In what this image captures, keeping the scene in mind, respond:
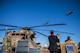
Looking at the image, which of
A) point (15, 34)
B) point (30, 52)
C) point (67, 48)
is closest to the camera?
point (67, 48)

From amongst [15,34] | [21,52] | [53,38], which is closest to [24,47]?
[21,52]

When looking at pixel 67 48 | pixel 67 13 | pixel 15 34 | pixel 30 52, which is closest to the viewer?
pixel 67 48

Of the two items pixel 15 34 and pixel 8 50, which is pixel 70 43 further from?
pixel 15 34

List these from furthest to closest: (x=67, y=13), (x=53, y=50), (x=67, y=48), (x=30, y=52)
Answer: (x=67, y=13) < (x=30, y=52) < (x=67, y=48) < (x=53, y=50)

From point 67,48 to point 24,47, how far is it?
332cm

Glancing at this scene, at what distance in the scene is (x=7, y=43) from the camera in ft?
50.0

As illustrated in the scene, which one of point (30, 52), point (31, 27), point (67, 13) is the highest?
point (67, 13)

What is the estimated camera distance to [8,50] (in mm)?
14969

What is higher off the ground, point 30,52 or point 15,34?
point 15,34

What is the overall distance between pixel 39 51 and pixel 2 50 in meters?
3.54

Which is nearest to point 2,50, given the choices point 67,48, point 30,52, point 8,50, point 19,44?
point 8,50

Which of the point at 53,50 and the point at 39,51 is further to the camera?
the point at 39,51

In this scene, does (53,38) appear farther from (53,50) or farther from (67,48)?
(67,48)

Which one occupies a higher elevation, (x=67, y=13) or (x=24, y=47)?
(x=67, y=13)
